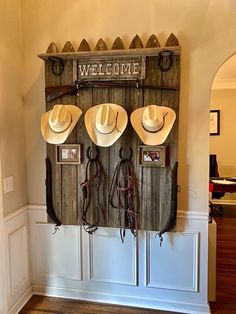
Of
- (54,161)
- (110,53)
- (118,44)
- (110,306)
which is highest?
(118,44)

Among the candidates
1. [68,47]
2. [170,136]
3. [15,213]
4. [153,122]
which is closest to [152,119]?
[153,122]

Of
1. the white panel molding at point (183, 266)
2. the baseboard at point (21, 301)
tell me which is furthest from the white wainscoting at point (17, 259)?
the white panel molding at point (183, 266)

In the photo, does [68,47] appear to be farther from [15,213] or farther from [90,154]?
[15,213]

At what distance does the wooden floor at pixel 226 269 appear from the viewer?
102 inches

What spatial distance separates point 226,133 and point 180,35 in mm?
3858

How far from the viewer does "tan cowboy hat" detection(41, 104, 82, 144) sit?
2310 mm

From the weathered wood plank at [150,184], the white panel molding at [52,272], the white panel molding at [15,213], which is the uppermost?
the weathered wood plank at [150,184]

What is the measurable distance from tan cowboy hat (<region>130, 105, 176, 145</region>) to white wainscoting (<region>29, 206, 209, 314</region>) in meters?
0.72

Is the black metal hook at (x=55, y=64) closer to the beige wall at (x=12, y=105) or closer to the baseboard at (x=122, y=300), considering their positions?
the beige wall at (x=12, y=105)

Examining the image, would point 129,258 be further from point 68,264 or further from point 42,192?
point 42,192

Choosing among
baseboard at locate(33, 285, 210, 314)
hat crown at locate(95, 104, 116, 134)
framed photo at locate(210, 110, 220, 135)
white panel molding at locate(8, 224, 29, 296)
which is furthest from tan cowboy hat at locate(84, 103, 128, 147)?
framed photo at locate(210, 110, 220, 135)

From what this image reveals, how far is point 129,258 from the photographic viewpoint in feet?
8.44

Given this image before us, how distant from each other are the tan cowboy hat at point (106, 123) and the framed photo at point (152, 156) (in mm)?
272

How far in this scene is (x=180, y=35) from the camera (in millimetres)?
2342
